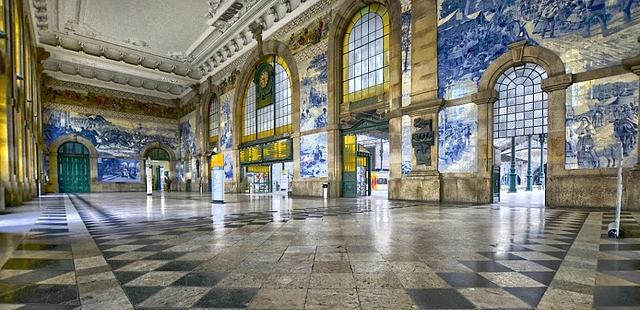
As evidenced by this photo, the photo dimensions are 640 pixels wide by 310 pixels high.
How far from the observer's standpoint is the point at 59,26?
19.6m

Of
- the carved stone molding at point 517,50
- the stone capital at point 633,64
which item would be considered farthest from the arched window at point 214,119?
the stone capital at point 633,64

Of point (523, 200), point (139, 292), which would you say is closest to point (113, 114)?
point (523, 200)

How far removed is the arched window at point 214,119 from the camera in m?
25.9

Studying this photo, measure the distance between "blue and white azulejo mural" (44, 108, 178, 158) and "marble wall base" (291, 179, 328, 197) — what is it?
21119 millimetres

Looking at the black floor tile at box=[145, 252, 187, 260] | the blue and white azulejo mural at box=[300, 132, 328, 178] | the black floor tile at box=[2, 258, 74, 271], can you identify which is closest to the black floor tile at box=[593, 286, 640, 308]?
the black floor tile at box=[145, 252, 187, 260]

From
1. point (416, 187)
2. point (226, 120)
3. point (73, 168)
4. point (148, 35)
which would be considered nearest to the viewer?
point (416, 187)

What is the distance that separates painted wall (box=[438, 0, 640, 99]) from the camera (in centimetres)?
823

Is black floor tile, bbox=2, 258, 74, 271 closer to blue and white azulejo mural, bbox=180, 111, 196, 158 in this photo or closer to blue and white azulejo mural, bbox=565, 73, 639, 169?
blue and white azulejo mural, bbox=565, 73, 639, 169

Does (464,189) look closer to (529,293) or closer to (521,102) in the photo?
(521,102)

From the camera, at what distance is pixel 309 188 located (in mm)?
16516

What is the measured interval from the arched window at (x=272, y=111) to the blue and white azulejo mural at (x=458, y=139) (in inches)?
364

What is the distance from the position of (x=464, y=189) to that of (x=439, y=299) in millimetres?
9799

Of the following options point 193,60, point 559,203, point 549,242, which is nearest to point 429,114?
point 559,203

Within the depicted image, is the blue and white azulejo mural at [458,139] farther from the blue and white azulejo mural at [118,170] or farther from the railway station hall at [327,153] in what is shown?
the blue and white azulejo mural at [118,170]
